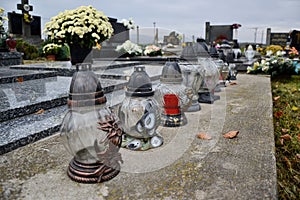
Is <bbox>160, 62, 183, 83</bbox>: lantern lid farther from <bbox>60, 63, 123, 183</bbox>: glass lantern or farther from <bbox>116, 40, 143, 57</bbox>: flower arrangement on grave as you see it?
<bbox>116, 40, 143, 57</bbox>: flower arrangement on grave

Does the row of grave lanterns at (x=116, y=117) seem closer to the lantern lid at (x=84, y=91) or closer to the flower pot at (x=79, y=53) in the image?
the lantern lid at (x=84, y=91)

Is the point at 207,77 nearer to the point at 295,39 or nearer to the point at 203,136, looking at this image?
the point at 203,136

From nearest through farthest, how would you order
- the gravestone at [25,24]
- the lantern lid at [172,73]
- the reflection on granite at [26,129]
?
the reflection on granite at [26,129] → the lantern lid at [172,73] → the gravestone at [25,24]

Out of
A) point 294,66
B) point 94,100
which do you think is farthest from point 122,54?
point 94,100

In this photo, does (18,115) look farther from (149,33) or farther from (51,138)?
(149,33)

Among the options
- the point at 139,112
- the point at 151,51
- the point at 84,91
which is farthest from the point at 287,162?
the point at 151,51

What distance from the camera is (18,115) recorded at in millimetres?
2119

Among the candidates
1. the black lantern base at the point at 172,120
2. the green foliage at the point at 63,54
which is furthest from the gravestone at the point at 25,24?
the black lantern base at the point at 172,120

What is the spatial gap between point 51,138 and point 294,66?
18.8ft

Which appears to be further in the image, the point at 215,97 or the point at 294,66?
the point at 294,66

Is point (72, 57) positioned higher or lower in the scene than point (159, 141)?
higher

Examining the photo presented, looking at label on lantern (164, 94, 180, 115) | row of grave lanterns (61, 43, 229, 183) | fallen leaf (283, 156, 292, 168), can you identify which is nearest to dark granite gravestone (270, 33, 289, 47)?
row of grave lanterns (61, 43, 229, 183)

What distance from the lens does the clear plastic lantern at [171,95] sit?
6.70 ft

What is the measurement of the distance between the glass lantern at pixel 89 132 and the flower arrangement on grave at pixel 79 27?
144 inches
